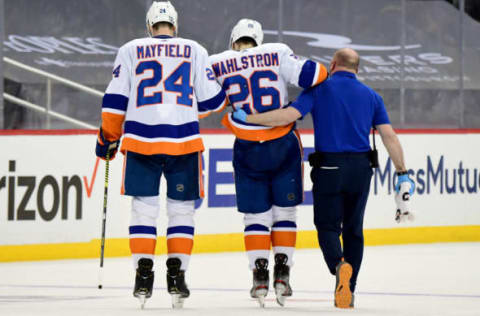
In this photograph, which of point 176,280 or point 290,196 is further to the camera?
point 290,196

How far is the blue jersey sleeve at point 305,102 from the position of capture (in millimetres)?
6492

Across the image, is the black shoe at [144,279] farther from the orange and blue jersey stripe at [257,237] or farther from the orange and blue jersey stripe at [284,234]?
the orange and blue jersey stripe at [284,234]

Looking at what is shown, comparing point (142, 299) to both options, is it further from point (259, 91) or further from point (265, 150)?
point (259, 91)

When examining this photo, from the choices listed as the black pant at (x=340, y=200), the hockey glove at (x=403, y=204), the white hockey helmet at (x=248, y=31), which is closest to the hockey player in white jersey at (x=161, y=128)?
the white hockey helmet at (x=248, y=31)

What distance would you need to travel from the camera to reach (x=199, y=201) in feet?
33.9

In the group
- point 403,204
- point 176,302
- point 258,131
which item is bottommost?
point 176,302

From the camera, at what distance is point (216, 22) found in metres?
13.9

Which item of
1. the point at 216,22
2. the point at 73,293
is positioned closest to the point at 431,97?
the point at 216,22

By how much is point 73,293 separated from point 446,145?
5.12 m

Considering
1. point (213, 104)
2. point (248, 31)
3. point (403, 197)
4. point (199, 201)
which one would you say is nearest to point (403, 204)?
point (403, 197)

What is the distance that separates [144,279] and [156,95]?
3.14 feet

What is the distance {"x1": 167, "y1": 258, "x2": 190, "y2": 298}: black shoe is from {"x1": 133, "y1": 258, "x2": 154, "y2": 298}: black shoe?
0.10 metres

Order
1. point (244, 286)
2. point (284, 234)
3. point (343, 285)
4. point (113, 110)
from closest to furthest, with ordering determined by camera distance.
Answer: point (343, 285), point (113, 110), point (284, 234), point (244, 286)

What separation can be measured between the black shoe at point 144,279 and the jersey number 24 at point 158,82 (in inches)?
32.6
